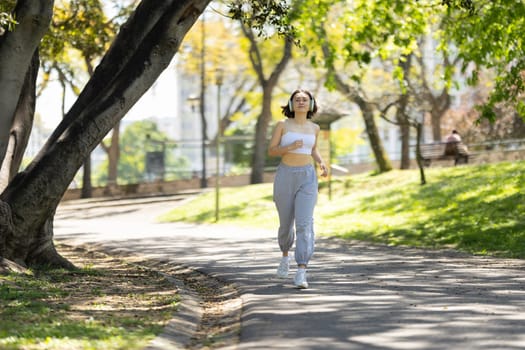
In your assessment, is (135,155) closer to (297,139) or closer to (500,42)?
(500,42)

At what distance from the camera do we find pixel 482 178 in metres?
28.8

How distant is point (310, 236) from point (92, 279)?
2972 mm

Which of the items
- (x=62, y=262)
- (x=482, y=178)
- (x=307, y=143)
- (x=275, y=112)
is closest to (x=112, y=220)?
(x=482, y=178)

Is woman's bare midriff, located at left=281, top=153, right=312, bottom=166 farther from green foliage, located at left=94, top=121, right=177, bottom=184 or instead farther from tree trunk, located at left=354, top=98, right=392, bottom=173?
green foliage, located at left=94, top=121, right=177, bottom=184

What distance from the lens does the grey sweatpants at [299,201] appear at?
11070 mm

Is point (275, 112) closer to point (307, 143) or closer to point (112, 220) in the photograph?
point (112, 220)

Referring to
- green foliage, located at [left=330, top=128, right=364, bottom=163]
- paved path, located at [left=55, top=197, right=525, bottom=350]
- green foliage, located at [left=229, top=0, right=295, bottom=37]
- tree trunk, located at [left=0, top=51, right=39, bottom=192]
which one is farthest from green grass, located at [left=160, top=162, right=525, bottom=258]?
green foliage, located at [left=330, top=128, right=364, bottom=163]

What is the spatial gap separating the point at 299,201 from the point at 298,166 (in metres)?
0.38

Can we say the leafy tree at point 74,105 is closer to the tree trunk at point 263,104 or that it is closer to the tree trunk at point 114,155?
the tree trunk at point 263,104

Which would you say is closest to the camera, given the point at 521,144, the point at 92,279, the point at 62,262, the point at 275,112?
the point at 92,279

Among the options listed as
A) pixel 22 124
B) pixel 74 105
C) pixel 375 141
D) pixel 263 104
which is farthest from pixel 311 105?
pixel 263 104

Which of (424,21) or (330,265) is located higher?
(424,21)

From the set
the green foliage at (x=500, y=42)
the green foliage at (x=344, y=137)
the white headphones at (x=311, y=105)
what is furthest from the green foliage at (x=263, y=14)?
the green foliage at (x=344, y=137)

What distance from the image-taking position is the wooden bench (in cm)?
3972
